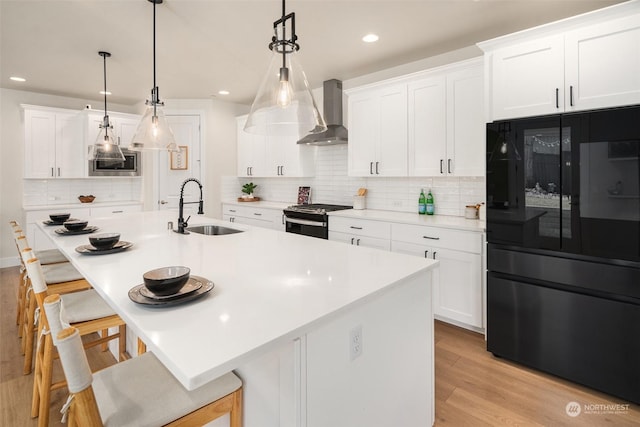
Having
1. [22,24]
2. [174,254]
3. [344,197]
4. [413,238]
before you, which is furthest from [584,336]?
[22,24]

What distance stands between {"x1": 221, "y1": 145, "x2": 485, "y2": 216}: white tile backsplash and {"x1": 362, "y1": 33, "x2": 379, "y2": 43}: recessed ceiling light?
152 centimetres

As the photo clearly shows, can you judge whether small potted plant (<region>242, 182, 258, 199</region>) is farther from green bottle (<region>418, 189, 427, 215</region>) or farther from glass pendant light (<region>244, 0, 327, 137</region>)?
glass pendant light (<region>244, 0, 327, 137</region>)

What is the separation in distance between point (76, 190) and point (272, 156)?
134 inches

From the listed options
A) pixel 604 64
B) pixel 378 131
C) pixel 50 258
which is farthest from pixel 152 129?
pixel 604 64

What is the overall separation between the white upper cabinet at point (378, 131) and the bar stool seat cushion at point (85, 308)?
2885 mm

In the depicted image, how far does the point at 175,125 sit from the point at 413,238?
173 inches

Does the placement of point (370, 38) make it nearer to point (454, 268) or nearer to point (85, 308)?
point (454, 268)

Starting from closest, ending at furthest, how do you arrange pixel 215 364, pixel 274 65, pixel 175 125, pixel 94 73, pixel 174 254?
1. pixel 215 364
2. pixel 274 65
3. pixel 174 254
4. pixel 94 73
5. pixel 175 125

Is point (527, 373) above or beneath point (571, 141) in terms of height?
beneath

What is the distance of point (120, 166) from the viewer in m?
5.65

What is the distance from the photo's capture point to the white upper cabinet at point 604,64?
1997 millimetres

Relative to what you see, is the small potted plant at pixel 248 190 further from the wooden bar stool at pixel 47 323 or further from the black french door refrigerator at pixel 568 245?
the black french door refrigerator at pixel 568 245

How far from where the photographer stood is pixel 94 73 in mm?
4348

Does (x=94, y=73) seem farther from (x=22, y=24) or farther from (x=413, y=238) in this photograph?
(x=413, y=238)
